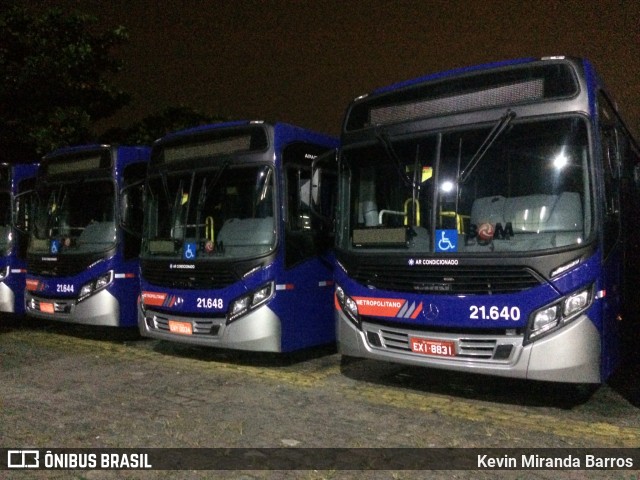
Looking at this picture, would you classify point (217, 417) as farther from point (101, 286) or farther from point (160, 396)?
point (101, 286)

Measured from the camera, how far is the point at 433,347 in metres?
5.48

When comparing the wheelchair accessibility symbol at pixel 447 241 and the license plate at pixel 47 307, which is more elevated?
the wheelchair accessibility symbol at pixel 447 241

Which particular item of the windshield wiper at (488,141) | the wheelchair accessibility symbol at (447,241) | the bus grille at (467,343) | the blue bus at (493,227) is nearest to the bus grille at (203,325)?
the blue bus at (493,227)

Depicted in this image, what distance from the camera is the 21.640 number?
16.6 ft

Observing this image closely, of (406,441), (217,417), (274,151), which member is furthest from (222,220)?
(406,441)

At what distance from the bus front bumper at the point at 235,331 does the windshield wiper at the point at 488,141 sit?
2.82 metres

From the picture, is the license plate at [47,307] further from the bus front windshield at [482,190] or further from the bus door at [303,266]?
the bus front windshield at [482,190]

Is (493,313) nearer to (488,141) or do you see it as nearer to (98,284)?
(488,141)

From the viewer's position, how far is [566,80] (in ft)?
16.8

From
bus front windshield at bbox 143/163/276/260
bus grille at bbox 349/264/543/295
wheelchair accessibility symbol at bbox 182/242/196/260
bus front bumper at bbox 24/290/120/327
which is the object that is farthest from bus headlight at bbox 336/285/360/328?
bus front bumper at bbox 24/290/120/327

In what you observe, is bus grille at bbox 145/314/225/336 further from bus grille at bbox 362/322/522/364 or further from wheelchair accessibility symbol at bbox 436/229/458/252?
wheelchair accessibility symbol at bbox 436/229/458/252

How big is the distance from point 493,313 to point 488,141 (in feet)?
5.06

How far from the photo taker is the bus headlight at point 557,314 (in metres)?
4.92

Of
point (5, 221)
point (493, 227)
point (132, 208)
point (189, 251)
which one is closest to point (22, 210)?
point (5, 221)
